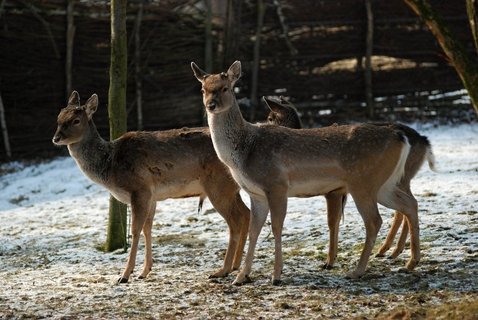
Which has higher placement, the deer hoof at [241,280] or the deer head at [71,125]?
the deer head at [71,125]

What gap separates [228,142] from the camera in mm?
7660

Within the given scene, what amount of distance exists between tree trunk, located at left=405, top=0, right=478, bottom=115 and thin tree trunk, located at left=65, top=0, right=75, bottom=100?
31.9 feet

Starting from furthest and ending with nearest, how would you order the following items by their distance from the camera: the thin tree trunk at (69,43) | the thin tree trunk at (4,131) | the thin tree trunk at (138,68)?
the thin tree trunk at (138,68)
the thin tree trunk at (69,43)
the thin tree trunk at (4,131)

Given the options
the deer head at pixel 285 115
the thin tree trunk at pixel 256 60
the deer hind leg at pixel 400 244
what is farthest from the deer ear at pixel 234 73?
the thin tree trunk at pixel 256 60

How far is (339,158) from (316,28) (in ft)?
37.9

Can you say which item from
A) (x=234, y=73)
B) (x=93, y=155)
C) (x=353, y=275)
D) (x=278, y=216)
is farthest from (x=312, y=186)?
(x=93, y=155)

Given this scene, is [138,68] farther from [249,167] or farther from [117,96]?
[249,167]

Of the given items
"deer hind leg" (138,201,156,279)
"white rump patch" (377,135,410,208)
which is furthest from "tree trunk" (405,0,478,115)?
"deer hind leg" (138,201,156,279)

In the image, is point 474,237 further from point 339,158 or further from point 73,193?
point 73,193

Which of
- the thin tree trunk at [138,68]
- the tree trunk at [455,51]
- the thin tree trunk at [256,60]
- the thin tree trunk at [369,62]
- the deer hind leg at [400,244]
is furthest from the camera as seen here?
the thin tree trunk at [369,62]

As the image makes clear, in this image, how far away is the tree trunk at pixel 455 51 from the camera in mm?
7461

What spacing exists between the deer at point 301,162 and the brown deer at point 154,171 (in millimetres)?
622

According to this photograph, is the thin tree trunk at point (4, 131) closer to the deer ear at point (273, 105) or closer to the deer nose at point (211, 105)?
the deer ear at point (273, 105)

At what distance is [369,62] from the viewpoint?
1859 cm
